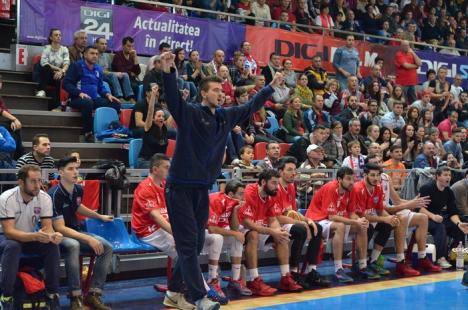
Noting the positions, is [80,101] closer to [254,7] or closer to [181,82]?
[181,82]

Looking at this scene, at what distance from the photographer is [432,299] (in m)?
7.87

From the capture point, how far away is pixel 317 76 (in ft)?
47.5

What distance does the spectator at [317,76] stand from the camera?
14195 millimetres

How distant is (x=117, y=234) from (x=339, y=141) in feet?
17.7

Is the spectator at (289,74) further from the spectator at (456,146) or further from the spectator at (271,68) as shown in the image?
the spectator at (456,146)

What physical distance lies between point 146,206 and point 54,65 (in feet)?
14.6

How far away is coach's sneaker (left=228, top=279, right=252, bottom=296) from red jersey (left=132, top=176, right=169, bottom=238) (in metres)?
1.13

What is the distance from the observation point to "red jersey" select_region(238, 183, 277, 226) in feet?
26.4


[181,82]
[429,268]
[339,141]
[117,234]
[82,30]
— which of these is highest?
[82,30]

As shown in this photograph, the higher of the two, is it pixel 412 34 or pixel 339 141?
pixel 412 34

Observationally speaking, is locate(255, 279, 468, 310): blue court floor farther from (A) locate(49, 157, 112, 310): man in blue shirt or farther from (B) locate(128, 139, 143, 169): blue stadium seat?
(B) locate(128, 139, 143, 169): blue stadium seat

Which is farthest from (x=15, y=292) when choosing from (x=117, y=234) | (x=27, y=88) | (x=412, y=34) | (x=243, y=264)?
(x=412, y=34)

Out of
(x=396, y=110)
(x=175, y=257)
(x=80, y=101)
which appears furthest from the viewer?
(x=396, y=110)

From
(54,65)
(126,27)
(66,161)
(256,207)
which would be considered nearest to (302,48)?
(126,27)
